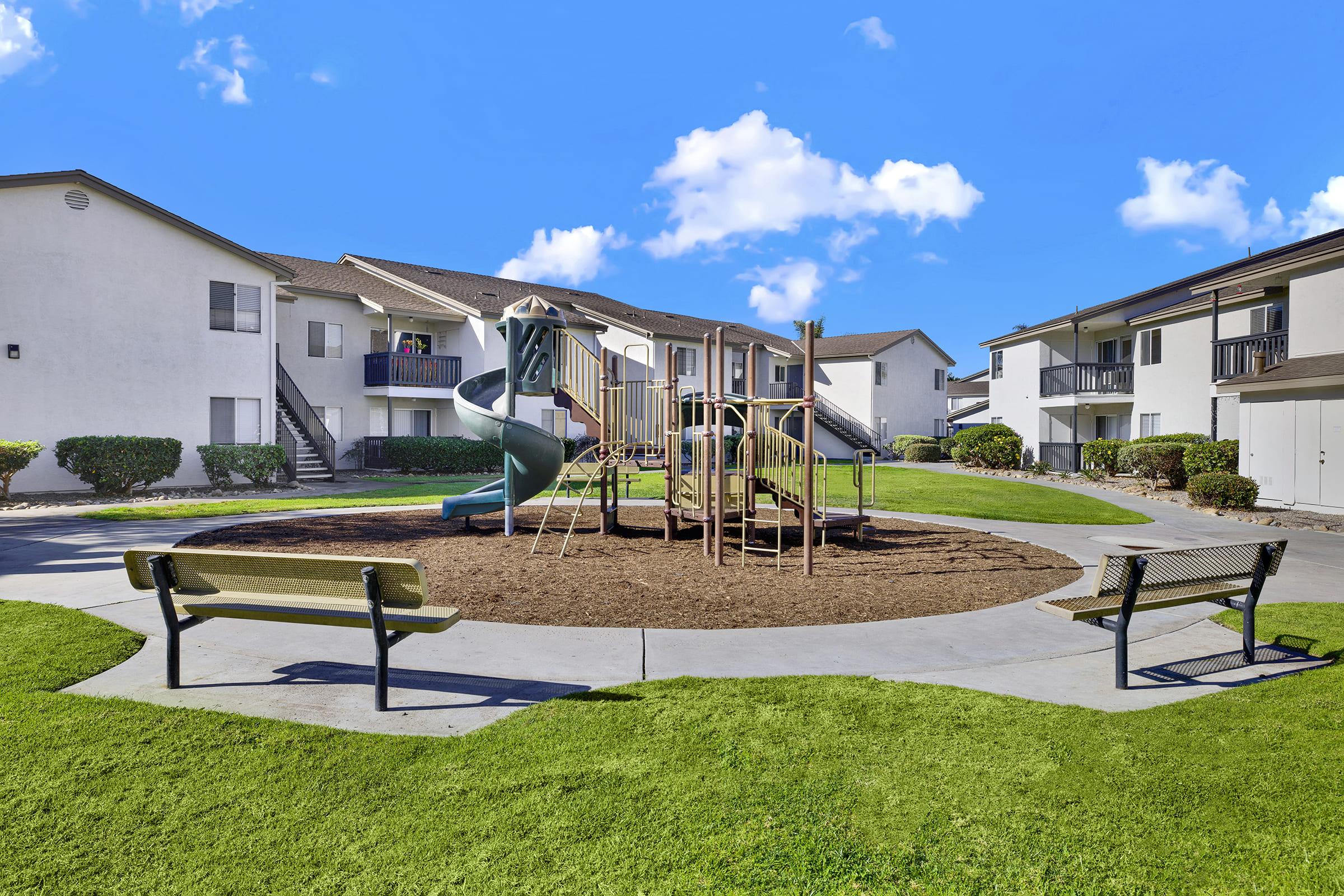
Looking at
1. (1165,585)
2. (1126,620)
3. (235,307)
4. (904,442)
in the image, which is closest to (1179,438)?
(904,442)

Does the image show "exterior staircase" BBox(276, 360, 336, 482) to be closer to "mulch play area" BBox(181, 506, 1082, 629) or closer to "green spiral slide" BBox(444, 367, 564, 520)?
"mulch play area" BBox(181, 506, 1082, 629)

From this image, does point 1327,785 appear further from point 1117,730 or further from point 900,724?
point 900,724

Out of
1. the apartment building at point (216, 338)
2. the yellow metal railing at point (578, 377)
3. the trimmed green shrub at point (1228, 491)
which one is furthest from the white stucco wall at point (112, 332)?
the trimmed green shrub at point (1228, 491)

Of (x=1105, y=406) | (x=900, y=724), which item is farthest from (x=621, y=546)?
(x=1105, y=406)

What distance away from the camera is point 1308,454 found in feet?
63.4

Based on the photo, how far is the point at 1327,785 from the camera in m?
4.11

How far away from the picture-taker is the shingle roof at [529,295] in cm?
3781

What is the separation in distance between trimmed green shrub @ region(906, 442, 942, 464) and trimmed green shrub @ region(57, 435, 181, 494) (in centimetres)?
3617

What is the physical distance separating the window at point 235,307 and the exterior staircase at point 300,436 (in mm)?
2249

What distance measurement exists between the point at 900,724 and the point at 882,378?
4992 centimetres

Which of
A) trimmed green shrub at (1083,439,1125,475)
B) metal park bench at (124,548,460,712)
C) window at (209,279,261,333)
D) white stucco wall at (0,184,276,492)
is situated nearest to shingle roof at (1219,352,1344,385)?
trimmed green shrub at (1083,439,1125,475)

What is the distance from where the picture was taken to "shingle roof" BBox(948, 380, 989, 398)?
67.9 metres

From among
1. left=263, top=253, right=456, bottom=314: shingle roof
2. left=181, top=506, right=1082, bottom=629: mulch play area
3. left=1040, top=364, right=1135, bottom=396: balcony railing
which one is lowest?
left=181, top=506, right=1082, bottom=629: mulch play area

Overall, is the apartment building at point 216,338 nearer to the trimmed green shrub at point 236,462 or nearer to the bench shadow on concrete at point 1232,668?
the trimmed green shrub at point 236,462
